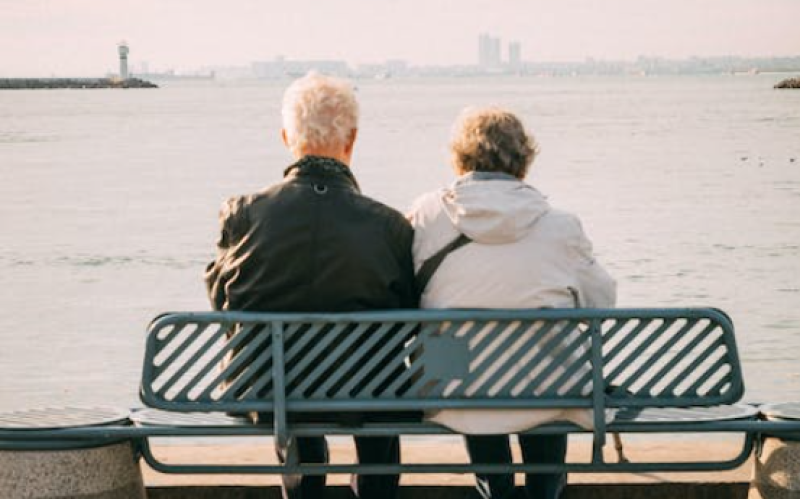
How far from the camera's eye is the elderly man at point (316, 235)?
4.55 m

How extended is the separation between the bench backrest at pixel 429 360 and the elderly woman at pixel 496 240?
98mm

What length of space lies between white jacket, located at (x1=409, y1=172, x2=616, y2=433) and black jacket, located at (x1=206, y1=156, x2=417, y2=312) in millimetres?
156

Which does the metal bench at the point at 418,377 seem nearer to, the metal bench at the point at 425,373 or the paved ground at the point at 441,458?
the metal bench at the point at 425,373

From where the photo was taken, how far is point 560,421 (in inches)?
179

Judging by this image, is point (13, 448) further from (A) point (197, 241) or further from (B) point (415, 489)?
(A) point (197, 241)

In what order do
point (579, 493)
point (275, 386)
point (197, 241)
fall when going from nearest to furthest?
point (275, 386) → point (579, 493) → point (197, 241)

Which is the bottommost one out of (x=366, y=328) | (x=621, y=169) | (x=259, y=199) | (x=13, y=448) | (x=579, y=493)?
(x=621, y=169)

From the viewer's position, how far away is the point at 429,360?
178 inches

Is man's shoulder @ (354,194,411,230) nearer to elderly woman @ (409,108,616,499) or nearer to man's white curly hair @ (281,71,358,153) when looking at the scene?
elderly woman @ (409,108,616,499)

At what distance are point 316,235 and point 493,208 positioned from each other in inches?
21.4

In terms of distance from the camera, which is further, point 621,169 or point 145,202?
point 621,169

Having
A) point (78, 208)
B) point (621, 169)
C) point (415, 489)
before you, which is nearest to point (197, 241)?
point (78, 208)

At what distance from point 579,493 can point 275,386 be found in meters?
1.36

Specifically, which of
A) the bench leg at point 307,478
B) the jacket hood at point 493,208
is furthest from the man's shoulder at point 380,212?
the bench leg at point 307,478
